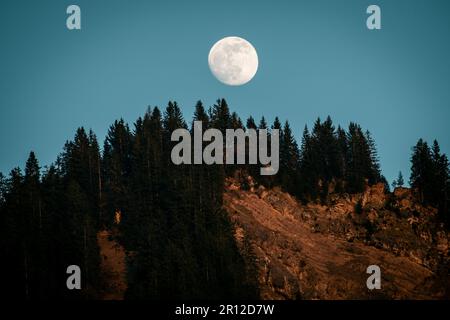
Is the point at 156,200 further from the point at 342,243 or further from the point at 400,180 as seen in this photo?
the point at 400,180

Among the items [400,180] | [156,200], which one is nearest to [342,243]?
[156,200]

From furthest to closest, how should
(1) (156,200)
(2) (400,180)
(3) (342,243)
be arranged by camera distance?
(2) (400,180), (3) (342,243), (1) (156,200)

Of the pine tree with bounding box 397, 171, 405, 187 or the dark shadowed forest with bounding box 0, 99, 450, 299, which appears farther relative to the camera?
the pine tree with bounding box 397, 171, 405, 187

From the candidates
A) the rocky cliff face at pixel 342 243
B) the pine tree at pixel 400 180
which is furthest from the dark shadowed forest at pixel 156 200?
the pine tree at pixel 400 180

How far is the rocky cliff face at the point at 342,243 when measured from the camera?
73250 millimetres

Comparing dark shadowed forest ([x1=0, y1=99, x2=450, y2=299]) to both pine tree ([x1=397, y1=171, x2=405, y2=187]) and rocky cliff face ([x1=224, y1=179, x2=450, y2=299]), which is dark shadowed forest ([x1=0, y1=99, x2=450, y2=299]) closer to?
rocky cliff face ([x1=224, y1=179, x2=450, y2=299])

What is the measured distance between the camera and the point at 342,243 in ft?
281

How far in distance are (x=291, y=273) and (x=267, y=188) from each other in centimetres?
2095

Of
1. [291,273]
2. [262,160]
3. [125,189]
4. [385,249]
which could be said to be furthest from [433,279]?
[125,189]

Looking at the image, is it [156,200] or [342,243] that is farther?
[342,243]

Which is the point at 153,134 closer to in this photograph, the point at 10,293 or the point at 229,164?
the point at 229,164

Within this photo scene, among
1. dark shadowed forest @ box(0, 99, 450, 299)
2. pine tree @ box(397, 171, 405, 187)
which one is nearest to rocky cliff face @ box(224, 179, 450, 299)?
dark shadowed forest @ box(0, 99, 450, 299)

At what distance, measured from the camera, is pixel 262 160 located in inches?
3871

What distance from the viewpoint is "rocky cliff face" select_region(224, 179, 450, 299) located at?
240ft
